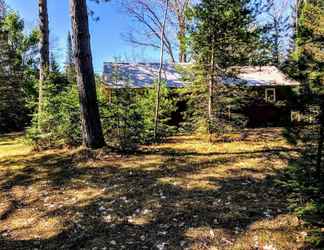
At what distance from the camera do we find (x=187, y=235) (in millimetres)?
4520

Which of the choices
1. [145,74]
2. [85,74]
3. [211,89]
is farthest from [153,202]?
[145,74]

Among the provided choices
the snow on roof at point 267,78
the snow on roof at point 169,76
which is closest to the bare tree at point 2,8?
the snow on roof at point 169,76

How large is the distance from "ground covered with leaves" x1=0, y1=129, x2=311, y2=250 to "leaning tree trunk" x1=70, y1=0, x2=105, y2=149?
0.47m

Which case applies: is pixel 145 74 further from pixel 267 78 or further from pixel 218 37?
pixel 218 37

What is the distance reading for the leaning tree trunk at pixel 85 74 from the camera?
830cm

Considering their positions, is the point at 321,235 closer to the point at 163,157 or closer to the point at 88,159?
the point at 163,157

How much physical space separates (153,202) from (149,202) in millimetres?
66

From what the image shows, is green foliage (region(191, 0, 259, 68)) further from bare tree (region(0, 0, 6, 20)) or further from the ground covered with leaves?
bare tree (region(0, 0, 6, 20))

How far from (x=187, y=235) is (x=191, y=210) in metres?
0.75

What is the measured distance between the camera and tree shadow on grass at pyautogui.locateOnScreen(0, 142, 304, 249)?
179 inches

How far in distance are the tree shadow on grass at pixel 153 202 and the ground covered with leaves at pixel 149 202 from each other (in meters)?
0.02

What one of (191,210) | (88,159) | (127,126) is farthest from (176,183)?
(127,126)

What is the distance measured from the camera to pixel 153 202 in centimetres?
563

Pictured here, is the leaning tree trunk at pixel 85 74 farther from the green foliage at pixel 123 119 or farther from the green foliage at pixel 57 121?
the green foliage at pixel 57 121
